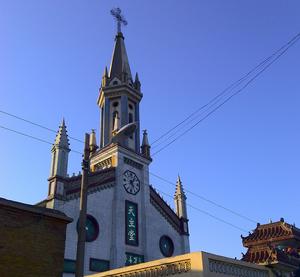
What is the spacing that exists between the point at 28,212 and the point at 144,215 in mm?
20419

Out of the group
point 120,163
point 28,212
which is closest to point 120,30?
point 120,163

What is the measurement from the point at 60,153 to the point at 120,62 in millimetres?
17781

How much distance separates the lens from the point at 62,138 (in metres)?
32.0

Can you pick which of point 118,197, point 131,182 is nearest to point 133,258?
point 118,197

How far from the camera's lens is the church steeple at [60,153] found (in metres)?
30.1

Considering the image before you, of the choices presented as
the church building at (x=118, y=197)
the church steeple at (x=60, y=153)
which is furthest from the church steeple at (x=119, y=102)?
the church steeple at (x=60, y=153)

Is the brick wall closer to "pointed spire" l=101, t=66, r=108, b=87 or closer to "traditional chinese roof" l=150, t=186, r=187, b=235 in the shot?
"traditional chinese roof" l=150, t=186, r=187, b=235

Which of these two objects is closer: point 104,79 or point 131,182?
point 131,182

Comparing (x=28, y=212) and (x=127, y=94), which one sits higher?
(x=127, y=94)

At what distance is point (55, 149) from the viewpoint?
103ft

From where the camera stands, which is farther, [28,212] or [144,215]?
[144,215]

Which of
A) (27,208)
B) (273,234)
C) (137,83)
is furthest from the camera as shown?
(137,83)

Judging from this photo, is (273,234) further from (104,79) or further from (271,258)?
(104,79)

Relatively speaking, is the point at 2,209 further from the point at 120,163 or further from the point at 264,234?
the point at 264,234
